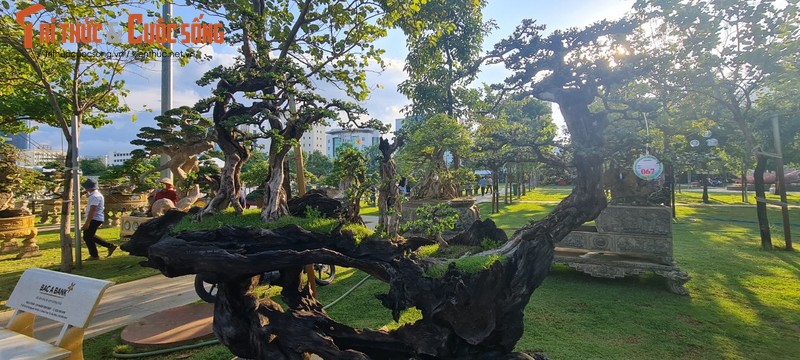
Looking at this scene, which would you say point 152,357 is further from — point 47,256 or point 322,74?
point 47,256

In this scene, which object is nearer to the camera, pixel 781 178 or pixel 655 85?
pixel 655 85

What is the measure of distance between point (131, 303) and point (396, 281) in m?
4.75

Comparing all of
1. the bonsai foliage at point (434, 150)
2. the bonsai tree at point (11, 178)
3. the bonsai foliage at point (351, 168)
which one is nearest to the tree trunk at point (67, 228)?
the bonsai tree at point (11, 178)

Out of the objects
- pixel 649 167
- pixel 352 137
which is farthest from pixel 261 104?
pixel 649 167

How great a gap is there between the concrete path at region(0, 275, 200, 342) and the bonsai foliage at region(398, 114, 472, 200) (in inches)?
172

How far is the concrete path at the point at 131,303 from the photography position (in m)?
4.37

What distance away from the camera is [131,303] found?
5.32 m

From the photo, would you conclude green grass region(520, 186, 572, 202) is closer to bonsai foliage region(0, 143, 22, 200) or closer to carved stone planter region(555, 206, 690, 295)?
carved stone planter region(555, 206, 690, 295)

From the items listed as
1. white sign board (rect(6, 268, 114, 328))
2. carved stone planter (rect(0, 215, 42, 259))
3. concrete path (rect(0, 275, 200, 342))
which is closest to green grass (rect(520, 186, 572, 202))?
concrete path (rect(0, 275, 200, 342))

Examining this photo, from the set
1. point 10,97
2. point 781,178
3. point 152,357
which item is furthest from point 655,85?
point 10,97

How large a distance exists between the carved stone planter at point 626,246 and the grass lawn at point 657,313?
12.3 inches

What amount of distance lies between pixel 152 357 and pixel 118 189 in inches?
475

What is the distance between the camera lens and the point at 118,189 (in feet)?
43.0

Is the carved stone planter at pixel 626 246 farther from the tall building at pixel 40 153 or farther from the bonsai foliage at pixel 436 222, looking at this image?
the tall building at pixel 40 153
